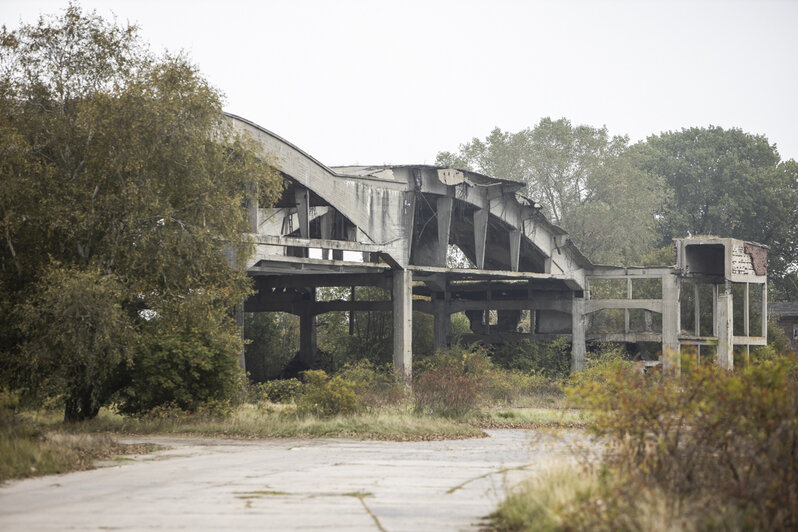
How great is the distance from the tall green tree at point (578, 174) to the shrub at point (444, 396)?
45.8 metres

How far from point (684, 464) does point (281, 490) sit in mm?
5439

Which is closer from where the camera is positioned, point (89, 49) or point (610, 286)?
point (89, 49)

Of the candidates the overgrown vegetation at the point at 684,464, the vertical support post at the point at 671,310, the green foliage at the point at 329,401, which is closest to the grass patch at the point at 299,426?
the green foliage at the point at 329,401

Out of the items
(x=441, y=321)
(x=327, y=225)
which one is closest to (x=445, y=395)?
(x=327, y=225)

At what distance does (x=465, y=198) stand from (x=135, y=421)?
18.6 m

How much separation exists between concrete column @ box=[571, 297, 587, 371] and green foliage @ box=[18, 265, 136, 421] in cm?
2788

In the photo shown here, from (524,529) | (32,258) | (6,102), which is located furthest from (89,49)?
(524,529)

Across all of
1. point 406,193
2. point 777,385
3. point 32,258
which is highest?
point 406,193

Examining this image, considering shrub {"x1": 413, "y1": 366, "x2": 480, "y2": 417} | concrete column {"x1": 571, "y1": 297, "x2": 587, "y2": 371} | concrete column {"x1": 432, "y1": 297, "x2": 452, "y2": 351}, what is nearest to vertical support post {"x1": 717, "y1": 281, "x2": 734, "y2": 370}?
concrete column {"x1": 571, "y1": 297, "x2": 587, "y2": 371}

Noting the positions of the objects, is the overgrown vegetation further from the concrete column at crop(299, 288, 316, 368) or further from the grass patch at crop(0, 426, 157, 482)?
the concrete column at crop(299, 288, 316, 368)

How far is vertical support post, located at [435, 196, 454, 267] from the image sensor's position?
35.7 meters

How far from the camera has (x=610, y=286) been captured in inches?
2324

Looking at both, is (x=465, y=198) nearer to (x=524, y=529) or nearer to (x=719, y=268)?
(x=719, y=268)

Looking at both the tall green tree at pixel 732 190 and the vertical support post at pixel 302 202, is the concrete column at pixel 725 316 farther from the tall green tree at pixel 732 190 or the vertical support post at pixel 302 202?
the tall green tree at pixel 732 190
